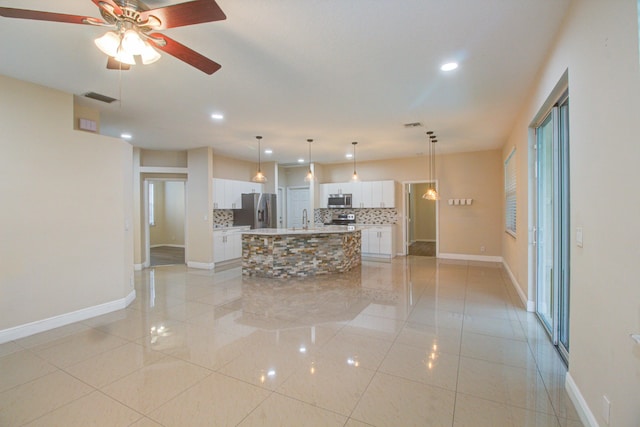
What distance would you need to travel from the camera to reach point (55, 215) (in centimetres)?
345

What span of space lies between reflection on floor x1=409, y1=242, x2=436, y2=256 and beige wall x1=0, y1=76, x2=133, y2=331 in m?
7.26

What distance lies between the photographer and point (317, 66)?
2986 millimetres

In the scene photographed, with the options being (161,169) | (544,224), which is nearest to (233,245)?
(161,169)

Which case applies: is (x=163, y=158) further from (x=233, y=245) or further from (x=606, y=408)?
(x=606, y=408)

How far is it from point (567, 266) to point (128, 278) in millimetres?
5305

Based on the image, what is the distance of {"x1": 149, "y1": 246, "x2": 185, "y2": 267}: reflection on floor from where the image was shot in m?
7.50

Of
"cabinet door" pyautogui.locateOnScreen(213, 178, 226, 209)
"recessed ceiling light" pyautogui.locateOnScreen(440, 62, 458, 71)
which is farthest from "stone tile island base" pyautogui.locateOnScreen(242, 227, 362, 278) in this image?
"recessed ceiling light" pyautogui.locateOnScreen(440, 62, 458, 71)

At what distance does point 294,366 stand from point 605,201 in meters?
2.41

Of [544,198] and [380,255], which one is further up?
[544,198]

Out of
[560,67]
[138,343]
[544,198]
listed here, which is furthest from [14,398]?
[544,198]

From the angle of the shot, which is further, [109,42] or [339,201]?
[339,201]

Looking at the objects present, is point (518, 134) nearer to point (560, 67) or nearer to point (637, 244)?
point (560, 67)

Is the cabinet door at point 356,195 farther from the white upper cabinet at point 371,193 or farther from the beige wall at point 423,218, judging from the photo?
the beige wall at point 423,218

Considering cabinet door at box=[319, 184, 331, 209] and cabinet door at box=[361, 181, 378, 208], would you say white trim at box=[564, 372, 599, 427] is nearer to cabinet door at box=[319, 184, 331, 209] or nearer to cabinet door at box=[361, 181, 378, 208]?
cabinet door at box=[361, 181, 378, 208]
